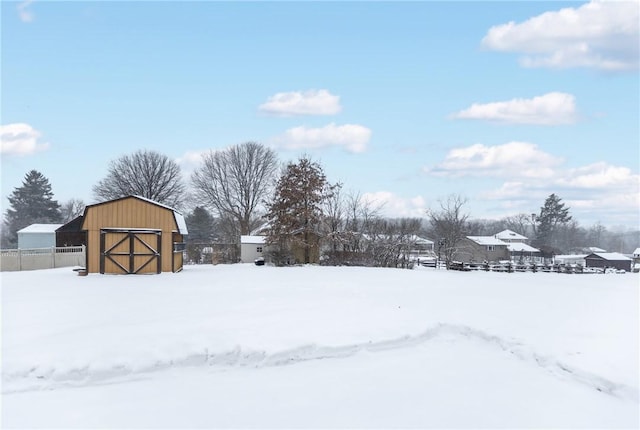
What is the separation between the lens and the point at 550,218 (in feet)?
251

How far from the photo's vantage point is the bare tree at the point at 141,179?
45281 mm

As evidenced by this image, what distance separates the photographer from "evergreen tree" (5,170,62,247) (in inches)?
2174

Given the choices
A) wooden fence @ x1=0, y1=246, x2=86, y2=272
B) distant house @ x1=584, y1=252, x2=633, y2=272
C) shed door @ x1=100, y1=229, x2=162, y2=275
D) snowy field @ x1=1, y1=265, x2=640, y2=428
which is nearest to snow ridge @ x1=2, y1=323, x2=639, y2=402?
snowy field @ x1=1, y1=265, x2=640, y2=428

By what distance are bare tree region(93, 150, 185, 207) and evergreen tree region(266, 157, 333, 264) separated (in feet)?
62.3

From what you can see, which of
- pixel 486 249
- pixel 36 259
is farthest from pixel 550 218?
pixel 36 259

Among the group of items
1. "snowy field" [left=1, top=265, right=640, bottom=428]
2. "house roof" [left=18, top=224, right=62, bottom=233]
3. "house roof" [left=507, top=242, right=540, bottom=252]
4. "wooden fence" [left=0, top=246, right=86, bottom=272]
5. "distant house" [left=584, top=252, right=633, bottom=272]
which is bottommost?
"distant house" [left=584, top=252, right=633, bottom=272]

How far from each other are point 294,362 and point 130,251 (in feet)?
50.9

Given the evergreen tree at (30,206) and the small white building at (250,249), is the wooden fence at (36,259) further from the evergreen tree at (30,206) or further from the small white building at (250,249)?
the evergreen tree at (30,206)

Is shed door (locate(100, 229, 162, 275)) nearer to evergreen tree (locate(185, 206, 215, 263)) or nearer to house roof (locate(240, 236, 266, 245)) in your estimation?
house roof (locate(240, 236, 266, 245))

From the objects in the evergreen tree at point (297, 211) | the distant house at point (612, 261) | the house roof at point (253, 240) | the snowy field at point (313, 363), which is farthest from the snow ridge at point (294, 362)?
the distant house at point (612, 261)

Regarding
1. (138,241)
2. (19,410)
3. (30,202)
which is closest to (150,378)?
(19,410)

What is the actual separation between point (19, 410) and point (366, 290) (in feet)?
37.8

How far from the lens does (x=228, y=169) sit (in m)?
47.5

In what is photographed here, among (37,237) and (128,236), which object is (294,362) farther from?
(37,237)
